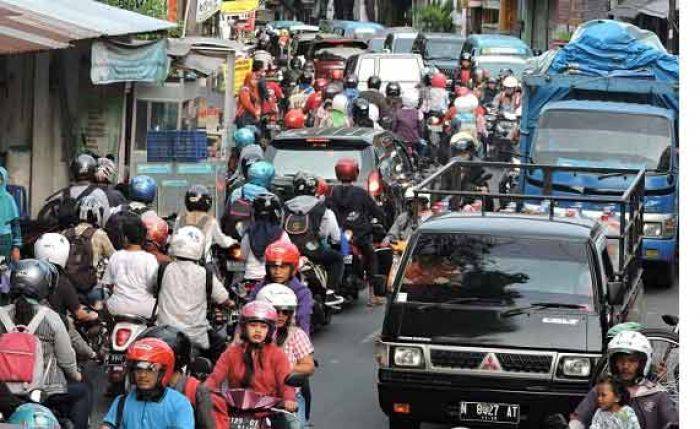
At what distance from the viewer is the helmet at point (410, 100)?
32.2 m

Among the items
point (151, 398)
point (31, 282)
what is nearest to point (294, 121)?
point (31, 282)

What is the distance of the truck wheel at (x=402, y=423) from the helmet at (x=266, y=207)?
11.6 feet

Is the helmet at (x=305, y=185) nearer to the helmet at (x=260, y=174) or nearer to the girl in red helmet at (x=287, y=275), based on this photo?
the helmet at (x=260, y=174)

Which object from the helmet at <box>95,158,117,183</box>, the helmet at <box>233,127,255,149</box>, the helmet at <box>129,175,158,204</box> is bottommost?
the helmet at <box>129,175,158,204</box>

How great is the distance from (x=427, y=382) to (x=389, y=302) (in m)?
0.83

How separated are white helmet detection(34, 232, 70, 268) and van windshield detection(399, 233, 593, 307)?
2541 millimetres

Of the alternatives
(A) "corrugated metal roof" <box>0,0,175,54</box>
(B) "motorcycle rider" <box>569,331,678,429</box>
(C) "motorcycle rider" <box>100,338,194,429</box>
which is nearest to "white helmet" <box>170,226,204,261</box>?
(B) "motorcycle rider" <box>569,331,678,429</box>

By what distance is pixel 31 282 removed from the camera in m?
10.9

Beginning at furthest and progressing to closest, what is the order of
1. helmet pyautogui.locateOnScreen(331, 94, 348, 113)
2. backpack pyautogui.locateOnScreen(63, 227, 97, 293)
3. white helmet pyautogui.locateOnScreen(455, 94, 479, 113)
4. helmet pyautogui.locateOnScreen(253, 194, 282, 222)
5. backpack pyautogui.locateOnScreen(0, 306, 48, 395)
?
white helmet pyautogui.locateOnScreen(455, 94, 479, 113)
helmet pyautogui.locateOnScreen(331, 94, 348, 113)
helmet pyautogui.locateOnScreen(253, 194, 282, 222)
backpack pyautogui.locateOnScreen(63, 227, 97, 293)
backpack pyautogui.locateOnScreen(0, 306, 48, 395)

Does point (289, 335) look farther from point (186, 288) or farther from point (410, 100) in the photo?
point (410, 100)

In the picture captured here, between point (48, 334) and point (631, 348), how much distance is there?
345cm

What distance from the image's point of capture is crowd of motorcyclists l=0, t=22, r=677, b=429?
9.80m

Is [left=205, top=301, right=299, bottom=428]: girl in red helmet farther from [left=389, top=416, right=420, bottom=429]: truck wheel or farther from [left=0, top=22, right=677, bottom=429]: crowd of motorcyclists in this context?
[left=389, top=416, right=420, bottom=429]: truck wheel

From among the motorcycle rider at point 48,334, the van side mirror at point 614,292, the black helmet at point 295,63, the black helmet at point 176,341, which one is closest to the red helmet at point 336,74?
the black helmet at point 295,63
